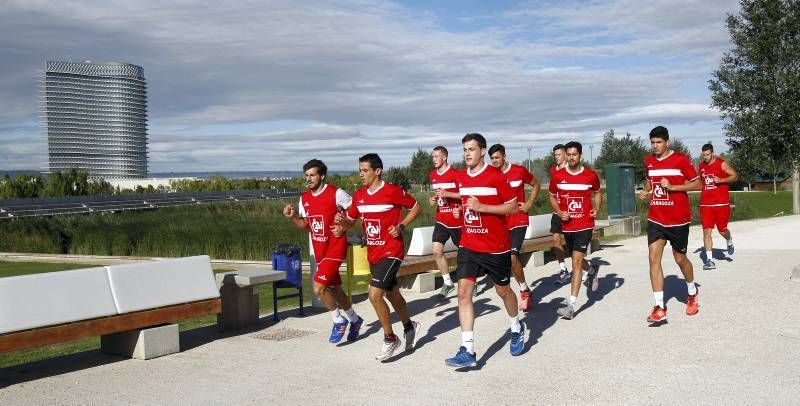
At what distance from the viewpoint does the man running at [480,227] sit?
7262 millimetres

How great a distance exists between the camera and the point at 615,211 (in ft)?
83.7

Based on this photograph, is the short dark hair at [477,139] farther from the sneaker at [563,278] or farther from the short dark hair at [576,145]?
the sneaker at [563,278]

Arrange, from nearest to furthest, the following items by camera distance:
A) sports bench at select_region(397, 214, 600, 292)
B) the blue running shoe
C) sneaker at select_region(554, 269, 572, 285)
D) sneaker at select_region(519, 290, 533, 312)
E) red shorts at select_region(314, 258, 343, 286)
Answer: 1. red shorts at select_region(314, 258, 343, 286)
2. the blue running shoe
3. sneaker at select_region(519, 290, 533, 312)
4. sports bench at select_region(397, 214, 600, 292)
5. sneaker at select_region(554, 269, 572, 285)

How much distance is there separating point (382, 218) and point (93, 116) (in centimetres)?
19419

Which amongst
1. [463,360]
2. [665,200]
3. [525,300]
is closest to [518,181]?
[525,300]

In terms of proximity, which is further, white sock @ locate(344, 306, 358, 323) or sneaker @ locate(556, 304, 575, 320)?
sneaker @ locate(556, 304, 575, 320)

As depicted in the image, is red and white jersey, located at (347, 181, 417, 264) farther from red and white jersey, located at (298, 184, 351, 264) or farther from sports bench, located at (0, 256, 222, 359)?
sports bench, located at (0, 256, 222, 359)

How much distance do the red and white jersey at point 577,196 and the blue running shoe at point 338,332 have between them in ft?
10.4

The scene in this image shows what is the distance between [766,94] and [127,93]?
589ft

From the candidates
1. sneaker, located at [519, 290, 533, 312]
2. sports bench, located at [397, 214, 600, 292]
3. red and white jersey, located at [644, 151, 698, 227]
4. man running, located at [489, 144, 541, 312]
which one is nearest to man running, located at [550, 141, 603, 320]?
man running, located at [489, 144, 541, 312]

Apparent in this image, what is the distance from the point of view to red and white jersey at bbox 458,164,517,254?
734 centimetres

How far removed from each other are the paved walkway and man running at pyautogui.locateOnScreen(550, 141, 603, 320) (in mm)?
819

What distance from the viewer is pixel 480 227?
7.38 m

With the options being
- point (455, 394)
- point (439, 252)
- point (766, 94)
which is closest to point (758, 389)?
point (455, 394)
